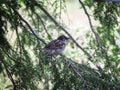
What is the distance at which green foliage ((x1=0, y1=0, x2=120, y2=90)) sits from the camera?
4664 millimetres

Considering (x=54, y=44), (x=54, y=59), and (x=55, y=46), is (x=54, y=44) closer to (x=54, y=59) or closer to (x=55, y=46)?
(x=55, y=46)

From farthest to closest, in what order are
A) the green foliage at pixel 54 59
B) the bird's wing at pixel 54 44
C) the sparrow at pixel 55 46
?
1. the bird's wing at pixel 54 44
2. the sparrow at pixel 55 46
3. the green foliage at pixel 54 59

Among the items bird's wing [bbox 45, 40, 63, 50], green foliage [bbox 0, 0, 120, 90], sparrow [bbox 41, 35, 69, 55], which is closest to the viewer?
green foliage [bbox 0, 0, 120, 90]

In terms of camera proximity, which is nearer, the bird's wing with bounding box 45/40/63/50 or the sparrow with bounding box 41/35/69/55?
the sparrow with bounding box 41/35/69/55

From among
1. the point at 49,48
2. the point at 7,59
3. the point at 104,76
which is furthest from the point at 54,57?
the point at 7,59

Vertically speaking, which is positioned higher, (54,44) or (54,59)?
(54,44)

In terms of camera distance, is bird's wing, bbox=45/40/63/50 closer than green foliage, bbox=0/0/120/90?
No

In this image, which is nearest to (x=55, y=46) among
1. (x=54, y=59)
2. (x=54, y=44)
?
(x=54, y=44)

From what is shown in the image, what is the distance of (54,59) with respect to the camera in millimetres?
4805

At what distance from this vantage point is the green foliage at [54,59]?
466cm

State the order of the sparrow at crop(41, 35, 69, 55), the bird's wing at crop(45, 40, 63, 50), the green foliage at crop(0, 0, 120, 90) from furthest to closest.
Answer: the bird's wing at crop(45, 40, 63, 50) < the sparrow at crop(41, 35, 69, 55) < the green foliage at crop(0, 0, 120, 90)

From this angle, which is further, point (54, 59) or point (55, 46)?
point (55, 46)

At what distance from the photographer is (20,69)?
18.4 ft

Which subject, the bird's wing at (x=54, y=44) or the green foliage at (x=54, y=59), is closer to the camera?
the green foliage at (x=54, y=59)
